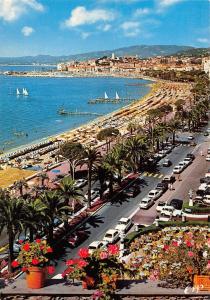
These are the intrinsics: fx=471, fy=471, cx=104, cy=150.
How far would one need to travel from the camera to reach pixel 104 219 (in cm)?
2836

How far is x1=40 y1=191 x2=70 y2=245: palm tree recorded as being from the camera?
24.1 m

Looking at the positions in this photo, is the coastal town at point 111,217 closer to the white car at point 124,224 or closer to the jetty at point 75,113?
the white car at point 124,224

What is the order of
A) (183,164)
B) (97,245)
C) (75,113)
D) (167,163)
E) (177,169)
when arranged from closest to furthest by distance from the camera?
(97,245) → (177,169) → (183,164) → (167,163) → (75,113)

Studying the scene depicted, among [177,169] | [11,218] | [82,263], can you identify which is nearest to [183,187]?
[177,169]

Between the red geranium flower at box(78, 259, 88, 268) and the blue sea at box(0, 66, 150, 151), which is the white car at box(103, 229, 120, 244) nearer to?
the red geranium flower at box(78, 259, 88, 268)

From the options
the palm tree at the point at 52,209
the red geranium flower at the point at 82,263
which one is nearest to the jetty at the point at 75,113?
the palm tree at the point at 52,209

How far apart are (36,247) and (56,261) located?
10484mm

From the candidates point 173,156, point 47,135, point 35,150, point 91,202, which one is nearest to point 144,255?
point 91,202

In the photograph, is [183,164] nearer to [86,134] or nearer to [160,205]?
[160,205]

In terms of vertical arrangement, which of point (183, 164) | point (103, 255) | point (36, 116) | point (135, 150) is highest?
point (103, 255)

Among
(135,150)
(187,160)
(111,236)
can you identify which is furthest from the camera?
(187,160)

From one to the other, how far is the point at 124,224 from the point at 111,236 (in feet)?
6.28

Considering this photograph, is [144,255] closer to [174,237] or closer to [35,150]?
[174,237]

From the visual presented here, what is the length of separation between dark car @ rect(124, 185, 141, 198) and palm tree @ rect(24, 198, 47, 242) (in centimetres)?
1038
